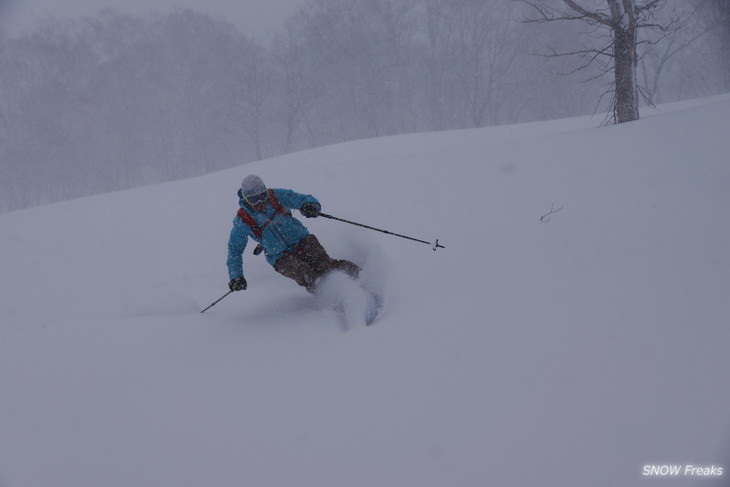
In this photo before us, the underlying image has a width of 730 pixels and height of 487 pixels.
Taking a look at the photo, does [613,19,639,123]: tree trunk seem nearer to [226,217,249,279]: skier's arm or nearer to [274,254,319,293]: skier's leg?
[274,254,319,293]: skier's leg

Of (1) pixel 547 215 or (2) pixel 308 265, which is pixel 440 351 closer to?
(2) pixel 308 265

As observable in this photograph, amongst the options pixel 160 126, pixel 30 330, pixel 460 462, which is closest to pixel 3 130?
pixel 160 126

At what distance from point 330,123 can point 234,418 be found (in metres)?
38.0

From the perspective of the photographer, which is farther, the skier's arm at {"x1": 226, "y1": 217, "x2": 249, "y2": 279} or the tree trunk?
the tree trunk

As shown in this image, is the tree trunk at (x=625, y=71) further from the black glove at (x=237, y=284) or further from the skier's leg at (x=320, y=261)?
the black glove at (x=237, y=284)

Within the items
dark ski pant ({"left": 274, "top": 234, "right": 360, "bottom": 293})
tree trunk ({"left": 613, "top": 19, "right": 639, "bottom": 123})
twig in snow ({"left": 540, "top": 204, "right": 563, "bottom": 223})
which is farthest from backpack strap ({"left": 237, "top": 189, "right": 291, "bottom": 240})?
tree trunk ({"left": 613, "top": 19, "right": 639, "bottom": 123})

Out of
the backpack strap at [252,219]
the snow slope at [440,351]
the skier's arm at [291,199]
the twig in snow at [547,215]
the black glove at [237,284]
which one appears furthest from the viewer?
the twig in snow at [547,215]

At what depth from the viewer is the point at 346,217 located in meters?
7.29

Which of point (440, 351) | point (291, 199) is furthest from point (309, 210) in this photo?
point (440, 351)

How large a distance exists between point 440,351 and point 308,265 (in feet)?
6.49

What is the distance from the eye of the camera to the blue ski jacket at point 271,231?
4.74 m

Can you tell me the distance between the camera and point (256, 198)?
4617 millimetres

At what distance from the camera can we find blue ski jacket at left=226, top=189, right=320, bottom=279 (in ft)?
15.5

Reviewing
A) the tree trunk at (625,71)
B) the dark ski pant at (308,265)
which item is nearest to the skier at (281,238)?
the dark ski pant at (308,265)
